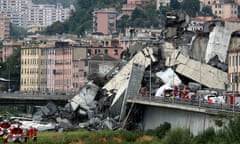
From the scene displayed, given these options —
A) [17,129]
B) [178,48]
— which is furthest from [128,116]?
[17,129]

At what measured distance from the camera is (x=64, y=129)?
88.9 metres

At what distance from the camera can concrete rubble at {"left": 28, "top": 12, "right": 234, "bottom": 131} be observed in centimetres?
8931

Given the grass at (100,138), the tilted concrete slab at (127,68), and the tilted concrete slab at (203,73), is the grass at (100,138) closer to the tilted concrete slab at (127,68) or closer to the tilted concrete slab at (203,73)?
the tilted concrete slab at (203,73)

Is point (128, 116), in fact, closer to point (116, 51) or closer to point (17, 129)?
point (17, 129)

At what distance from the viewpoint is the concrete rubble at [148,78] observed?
89312 mm

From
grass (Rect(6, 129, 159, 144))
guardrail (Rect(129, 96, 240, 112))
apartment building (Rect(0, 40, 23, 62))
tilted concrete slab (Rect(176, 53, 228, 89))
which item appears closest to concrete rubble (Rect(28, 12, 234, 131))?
tilted concrete slab (Rect(176, 53, 228, 89))

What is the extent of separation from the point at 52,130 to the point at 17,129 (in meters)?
21.5

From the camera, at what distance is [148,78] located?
9219 cm

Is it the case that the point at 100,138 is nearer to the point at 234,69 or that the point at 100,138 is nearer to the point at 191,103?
the point at 191,103

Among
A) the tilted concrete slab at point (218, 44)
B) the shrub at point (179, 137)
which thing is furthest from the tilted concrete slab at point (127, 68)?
the shrub at point (179, 137)

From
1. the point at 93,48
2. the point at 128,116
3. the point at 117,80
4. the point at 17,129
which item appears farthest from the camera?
the point at 93,48

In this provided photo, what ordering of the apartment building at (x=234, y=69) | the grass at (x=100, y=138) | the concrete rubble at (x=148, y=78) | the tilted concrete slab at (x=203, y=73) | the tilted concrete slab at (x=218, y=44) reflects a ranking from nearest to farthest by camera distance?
1. the grass at (x=100, y=138)
2. the apartment building at (x=234, y=69)
3. the concrete rubble at (x=148, y=78)
4. the tilted concrete slab at (x=203, y=73)
5. the tilted concrete slab at (x=218, y=44)

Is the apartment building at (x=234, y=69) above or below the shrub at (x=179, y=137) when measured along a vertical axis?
above

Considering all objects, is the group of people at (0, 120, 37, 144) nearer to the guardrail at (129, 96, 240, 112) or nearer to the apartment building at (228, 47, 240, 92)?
the guardrail at (129, 96, 240, 112)
